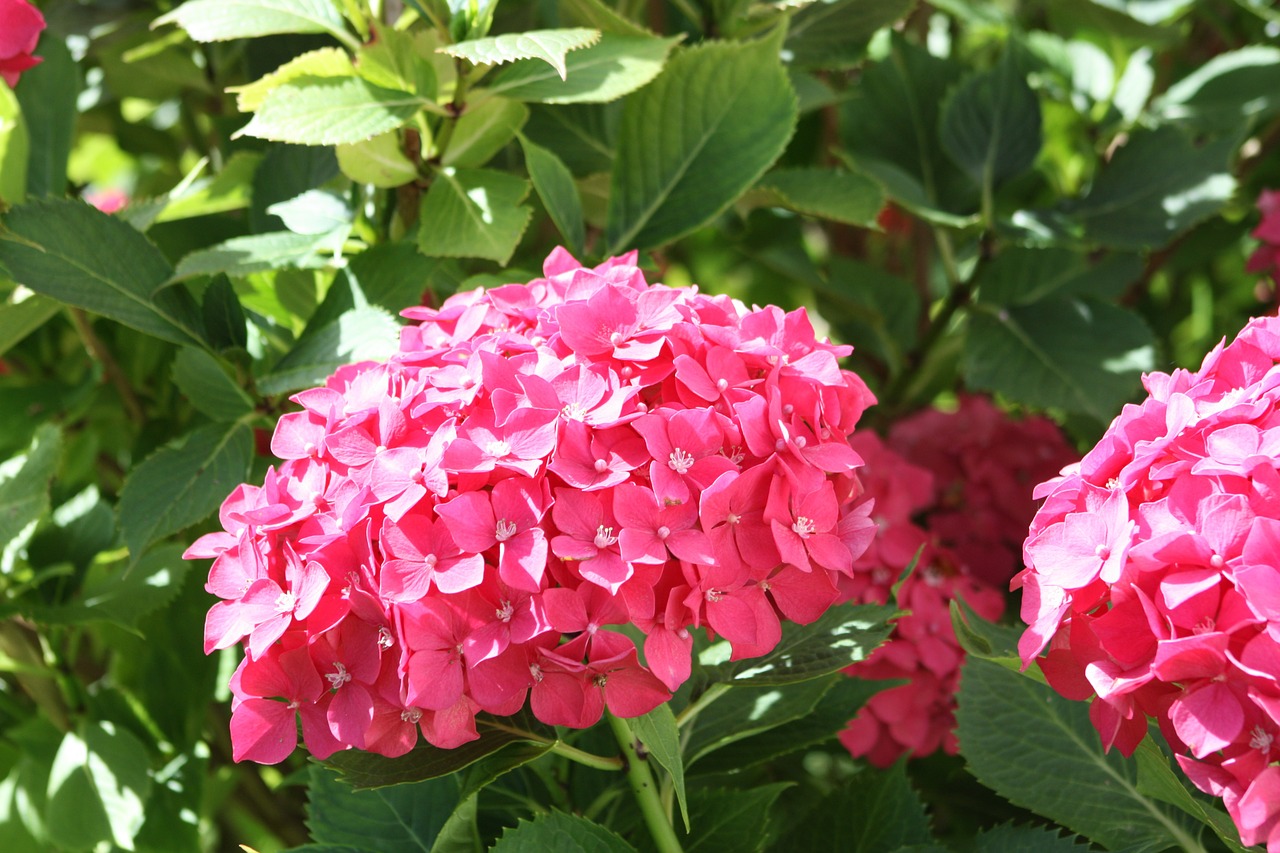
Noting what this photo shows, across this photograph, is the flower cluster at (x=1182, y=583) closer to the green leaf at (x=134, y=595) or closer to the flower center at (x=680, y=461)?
the flower center at (x=680, y=461)

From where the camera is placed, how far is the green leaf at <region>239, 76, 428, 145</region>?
81cm

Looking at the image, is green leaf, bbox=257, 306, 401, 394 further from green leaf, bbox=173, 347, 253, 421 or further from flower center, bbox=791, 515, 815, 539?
flower center, bbox=791, 515, 815, 539

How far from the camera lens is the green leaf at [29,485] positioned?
0.91 m

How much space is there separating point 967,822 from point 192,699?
785 millimetres

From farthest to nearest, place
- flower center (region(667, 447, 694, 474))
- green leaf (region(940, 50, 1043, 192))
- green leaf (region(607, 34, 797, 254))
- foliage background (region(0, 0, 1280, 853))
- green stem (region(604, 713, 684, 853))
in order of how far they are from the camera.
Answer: green leaf (region(940, 50, 1043, 192)), green leaf (region(607, 34, 797, 254)), foliage background (region(0, 0, 1280, 853)), green stem (region(604, 713, 684, 853)), flower center (region(667, 447, 694, 474))

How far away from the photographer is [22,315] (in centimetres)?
92

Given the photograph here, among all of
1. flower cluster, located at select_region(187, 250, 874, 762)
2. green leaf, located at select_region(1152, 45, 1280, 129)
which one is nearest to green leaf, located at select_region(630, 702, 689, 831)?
flower cluster, located at select_region(187, 250, 874, 762)

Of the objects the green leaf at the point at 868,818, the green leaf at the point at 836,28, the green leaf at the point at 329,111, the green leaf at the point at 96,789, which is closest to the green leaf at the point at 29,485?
the green leaf at the point at 96,789

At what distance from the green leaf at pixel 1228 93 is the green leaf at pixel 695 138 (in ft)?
2.24

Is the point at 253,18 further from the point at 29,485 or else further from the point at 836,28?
the point at 836,28

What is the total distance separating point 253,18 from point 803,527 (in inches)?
23.1

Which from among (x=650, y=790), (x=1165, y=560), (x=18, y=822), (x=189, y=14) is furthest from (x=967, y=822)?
(x=189, y=14)

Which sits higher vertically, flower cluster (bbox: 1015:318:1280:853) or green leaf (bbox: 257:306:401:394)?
flower cluster (bbox: 1015:318:1280:853)

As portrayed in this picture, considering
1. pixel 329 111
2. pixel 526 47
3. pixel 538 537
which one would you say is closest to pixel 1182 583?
pixel 538 537
